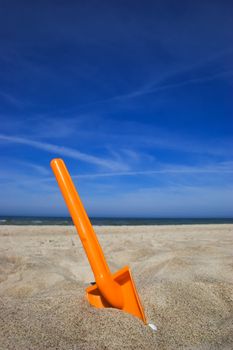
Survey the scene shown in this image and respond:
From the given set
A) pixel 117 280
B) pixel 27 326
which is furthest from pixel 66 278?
pixel 27 326

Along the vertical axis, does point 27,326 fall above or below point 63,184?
below

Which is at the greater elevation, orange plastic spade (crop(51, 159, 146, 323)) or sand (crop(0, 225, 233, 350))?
orange plastic spade (crop(51, 159, 146, 323))

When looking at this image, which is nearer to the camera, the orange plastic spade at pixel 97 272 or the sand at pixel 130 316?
the sand at pixel 130 316

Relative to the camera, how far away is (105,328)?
5.79ft

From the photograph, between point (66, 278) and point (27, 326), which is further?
point (66, 278)

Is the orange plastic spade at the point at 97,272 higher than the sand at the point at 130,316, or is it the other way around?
the orange plastic spade at the point at 97,272

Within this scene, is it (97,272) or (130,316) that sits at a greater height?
(97,272)

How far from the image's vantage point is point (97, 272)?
1951 mm

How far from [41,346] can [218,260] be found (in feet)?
9.28

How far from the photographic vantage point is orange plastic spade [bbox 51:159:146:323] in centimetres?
197

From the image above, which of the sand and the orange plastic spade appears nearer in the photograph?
the sand

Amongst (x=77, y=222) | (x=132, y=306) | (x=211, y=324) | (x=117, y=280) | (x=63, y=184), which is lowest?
(x=211, y=324)

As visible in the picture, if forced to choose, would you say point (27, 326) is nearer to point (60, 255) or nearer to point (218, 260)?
point (218, 260)

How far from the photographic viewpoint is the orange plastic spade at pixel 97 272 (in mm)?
1971
